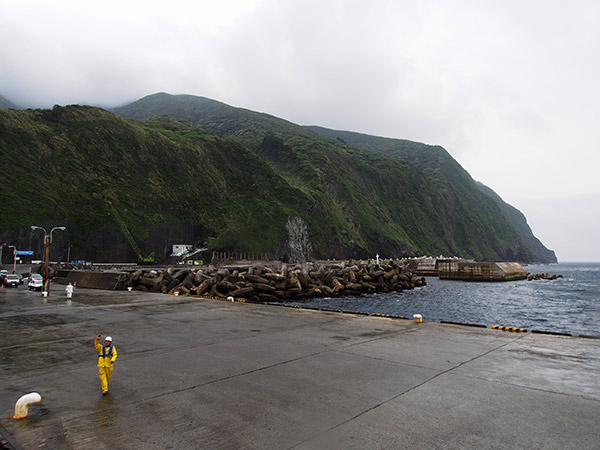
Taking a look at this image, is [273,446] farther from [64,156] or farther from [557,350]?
[64,156]

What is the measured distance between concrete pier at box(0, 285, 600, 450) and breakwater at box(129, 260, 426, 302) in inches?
815

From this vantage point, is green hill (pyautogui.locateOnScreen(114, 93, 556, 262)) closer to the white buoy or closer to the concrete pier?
the concrete pier

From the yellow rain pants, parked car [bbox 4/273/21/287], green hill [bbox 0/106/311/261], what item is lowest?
parked car [bbox 4/273/21/287]

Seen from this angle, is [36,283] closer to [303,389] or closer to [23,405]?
[23,405]

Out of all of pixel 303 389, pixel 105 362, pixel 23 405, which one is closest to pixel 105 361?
pixel 105 362

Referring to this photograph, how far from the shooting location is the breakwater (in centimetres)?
3534

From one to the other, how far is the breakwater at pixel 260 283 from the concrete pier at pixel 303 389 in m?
20.7

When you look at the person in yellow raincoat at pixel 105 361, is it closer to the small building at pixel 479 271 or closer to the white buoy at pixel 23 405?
the white buoy at pixel 23 405

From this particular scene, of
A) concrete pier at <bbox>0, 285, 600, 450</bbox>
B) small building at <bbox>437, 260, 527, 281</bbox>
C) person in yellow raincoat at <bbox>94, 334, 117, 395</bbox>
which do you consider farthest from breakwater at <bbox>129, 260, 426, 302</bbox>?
small building at <bbox>437, 260, 527, 281</bbox>

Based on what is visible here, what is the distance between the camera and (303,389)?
7.64 m

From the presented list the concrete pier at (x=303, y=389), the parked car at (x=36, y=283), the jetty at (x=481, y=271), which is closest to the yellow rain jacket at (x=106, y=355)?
the concrete pier at (x=303, y=389)

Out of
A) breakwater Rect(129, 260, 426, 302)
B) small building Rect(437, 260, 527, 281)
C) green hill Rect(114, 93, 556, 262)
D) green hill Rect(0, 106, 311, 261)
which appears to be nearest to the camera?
breakwater Rect(129, 260, 426, 302)

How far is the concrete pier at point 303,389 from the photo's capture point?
5.54m

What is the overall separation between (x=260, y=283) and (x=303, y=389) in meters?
31.3
